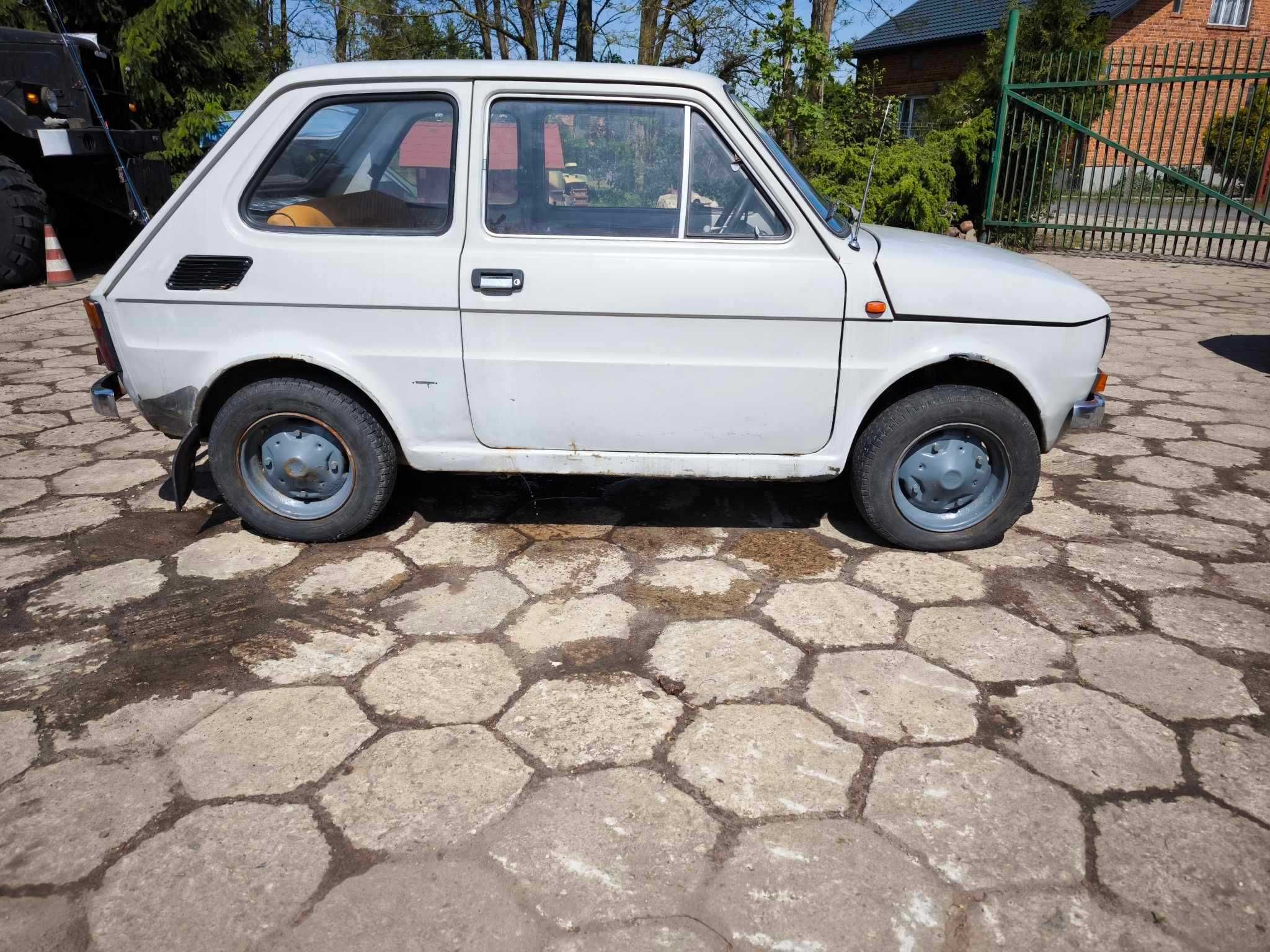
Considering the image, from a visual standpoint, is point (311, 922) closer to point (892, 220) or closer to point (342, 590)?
point (342, 590)

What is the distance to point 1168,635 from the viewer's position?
2.97m

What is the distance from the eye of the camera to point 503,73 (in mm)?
3145

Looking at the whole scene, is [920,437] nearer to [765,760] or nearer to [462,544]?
[765,760]

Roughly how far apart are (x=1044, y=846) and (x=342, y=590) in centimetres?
238

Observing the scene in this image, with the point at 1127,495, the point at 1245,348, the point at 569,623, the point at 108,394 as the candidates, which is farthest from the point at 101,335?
the point at 1245,348

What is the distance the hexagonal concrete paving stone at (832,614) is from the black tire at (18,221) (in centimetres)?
836

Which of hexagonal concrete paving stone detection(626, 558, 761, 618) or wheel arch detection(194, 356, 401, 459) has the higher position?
wheel arch detection(194, 356, 401, 459)

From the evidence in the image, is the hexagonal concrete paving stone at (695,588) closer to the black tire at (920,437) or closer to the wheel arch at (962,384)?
the black tire at (920,437)

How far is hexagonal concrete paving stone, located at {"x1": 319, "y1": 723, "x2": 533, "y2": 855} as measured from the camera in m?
2.13

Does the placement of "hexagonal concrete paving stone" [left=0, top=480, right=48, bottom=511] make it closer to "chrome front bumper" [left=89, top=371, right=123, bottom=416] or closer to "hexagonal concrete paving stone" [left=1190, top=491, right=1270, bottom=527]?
"chrome front bumper" [left=89, top=371, right=123, bottom=416]

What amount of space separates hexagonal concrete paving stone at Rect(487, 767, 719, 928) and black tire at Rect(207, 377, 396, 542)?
161 centimetres

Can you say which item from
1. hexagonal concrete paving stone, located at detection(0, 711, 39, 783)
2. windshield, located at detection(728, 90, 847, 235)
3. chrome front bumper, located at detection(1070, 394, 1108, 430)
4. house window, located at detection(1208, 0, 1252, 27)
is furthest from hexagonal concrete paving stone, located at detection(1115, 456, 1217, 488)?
house window, located at detection(1208, 0, 1252, 27)

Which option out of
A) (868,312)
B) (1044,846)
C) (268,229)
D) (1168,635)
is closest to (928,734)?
(1044,846)

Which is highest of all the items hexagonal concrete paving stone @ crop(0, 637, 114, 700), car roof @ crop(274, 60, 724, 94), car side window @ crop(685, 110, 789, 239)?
car roof @ crop(274, 60, 724, 94)
